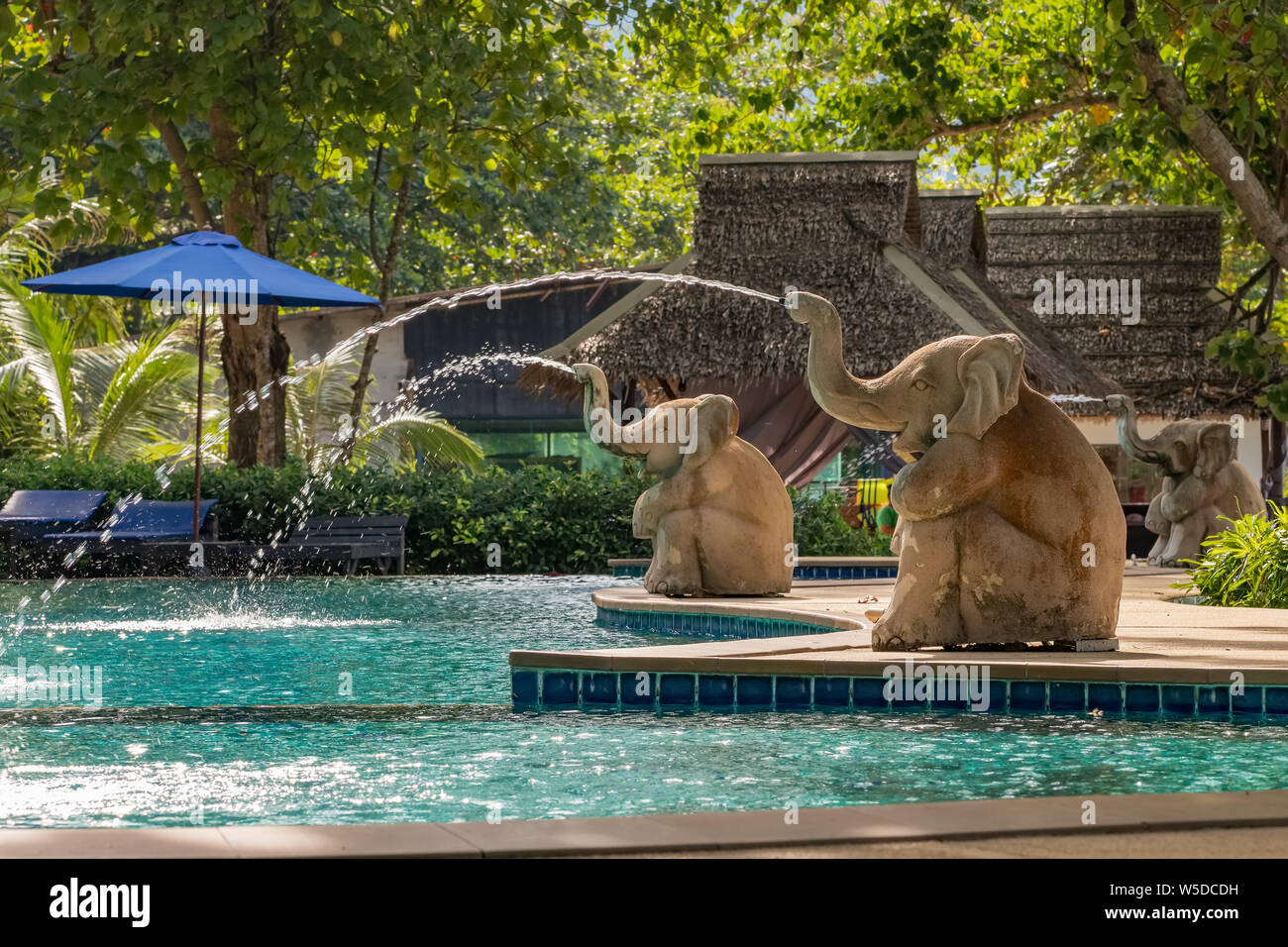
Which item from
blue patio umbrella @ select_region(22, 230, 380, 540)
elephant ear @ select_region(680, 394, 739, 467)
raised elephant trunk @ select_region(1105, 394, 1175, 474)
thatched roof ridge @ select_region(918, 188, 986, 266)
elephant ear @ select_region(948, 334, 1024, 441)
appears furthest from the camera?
thatched roof ridge @ select_region(918, 188, 986, 266)

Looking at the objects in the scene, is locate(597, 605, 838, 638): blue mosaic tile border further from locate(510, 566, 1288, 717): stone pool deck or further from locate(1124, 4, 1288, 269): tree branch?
locate(1124, 4, 1288, 269): tree branch

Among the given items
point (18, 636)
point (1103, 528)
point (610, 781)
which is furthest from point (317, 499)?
point (610, 781)

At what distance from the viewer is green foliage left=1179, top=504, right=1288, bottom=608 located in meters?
11.0

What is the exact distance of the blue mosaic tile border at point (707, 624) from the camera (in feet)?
32.8

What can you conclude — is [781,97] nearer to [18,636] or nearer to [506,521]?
[506,521]

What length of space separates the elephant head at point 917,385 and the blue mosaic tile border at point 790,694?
3.85 feet

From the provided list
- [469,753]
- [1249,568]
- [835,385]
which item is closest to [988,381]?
[835,385]

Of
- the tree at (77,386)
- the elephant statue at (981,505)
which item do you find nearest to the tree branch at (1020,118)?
the tree at (77,386)

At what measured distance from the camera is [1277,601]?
10906 millimetres

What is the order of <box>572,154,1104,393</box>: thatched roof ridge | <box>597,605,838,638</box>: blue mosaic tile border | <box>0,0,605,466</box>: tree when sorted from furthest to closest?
<box>572,154,1104,393</box>: thatched roof ridge, <box>0,0,605,466</box>: tree, <box>597,605,838,638</box>: blue mosaic tile border

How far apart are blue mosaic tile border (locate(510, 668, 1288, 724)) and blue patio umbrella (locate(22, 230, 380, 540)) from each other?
899 cm

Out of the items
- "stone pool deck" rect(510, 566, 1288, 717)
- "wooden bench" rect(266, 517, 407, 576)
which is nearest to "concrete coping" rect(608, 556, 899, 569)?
"wooden bench" rect(266, 517, 407, 576)

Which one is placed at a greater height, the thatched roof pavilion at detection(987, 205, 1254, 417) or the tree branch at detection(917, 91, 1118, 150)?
the tree branch at detection(917, 91, 1118, 150)

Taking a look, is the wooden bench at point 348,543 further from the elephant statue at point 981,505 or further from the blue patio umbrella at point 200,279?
the elephant statue at point 981,505
